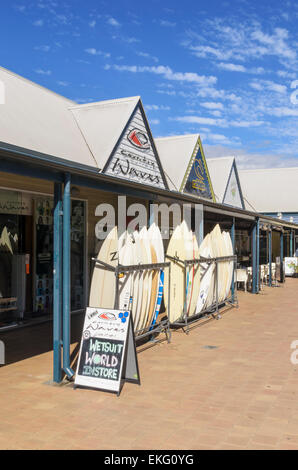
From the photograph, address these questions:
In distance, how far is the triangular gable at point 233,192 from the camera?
2202 centimetres

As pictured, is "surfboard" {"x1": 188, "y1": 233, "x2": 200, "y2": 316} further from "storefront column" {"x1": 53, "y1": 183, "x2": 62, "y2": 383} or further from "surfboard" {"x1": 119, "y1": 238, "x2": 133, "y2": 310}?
"storefront column" {"x1": 53, "y1": 183, "x2": 62, "y2": 383}

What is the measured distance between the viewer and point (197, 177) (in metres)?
17.7

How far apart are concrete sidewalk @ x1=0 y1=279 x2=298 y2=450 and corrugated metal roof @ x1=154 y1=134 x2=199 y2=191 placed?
30.7ft

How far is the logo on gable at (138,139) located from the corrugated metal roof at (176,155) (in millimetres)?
2968

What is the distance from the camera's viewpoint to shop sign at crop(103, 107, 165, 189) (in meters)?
11.7

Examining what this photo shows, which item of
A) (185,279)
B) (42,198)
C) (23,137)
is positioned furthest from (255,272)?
(23,137)

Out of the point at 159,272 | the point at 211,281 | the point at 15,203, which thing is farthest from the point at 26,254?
the point at 211,281

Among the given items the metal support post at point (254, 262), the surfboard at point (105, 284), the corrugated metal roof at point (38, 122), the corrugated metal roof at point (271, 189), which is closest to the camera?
the surfboard at point (105, 284)

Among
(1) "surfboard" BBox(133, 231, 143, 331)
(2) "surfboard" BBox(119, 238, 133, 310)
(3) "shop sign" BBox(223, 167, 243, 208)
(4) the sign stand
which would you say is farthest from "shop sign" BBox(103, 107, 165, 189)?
(3) "shop sign" BBox(223, 167, 243, 208)

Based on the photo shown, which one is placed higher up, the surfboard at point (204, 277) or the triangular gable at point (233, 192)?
the triangular gable at point (233, 192)

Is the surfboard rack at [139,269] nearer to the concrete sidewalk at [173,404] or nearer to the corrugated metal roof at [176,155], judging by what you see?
the concrete sidewalk at [173,404]

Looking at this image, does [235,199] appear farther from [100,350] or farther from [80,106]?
[100,350]

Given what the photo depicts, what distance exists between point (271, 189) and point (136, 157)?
894 inches
